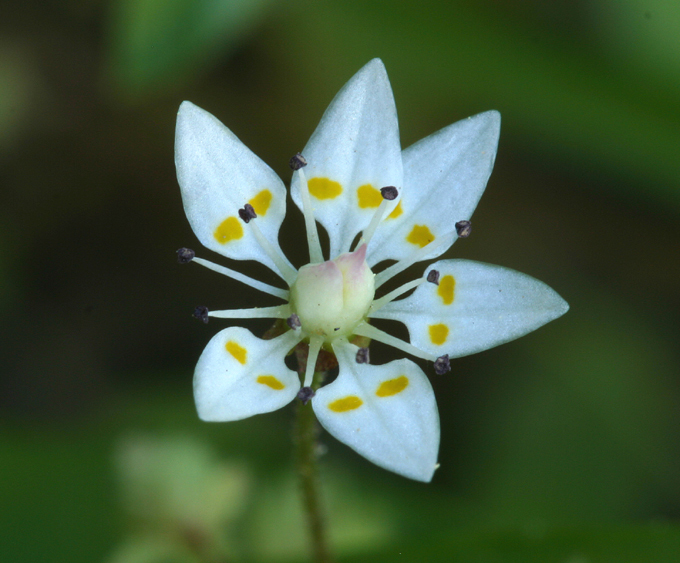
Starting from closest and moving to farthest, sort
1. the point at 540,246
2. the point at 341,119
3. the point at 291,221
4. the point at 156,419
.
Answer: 1. the point at 341,119
2. the point at 156,419
3. the point at 291,221
4. the point at 540,246

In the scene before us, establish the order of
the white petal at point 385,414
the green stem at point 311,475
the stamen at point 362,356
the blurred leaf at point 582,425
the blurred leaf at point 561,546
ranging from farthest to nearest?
the blurred leaf at point 582,425 → the blurred leaf at point 561,546 → the green stem at point 311,475 → the stamen at point 362,356 → the white petal at point 385,414

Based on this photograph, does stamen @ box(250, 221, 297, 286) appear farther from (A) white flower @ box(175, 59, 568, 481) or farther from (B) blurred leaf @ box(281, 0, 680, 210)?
(B) blurred leaf @ box(281, 0, 680, 210)

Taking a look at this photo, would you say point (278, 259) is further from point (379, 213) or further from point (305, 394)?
point (305, 394)

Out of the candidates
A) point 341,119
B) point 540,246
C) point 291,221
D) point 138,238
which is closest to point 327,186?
point 341,119

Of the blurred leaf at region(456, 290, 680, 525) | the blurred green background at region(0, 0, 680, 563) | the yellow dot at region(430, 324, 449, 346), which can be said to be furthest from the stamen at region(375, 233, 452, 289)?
the blurred leaf at region(456, 290, 680, 525)

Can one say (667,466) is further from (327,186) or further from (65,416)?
(65,416)

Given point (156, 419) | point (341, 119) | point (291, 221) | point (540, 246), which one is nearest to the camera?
point (341, 119)

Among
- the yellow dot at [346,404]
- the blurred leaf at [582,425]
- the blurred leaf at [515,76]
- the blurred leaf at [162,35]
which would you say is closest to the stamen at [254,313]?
the yellow dot at [346,404]

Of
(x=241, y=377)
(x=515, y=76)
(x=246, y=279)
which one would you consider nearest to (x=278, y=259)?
(x=246, y=279)

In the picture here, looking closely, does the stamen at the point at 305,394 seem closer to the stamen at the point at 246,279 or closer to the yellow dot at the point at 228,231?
the stamen at the point at 246,279
